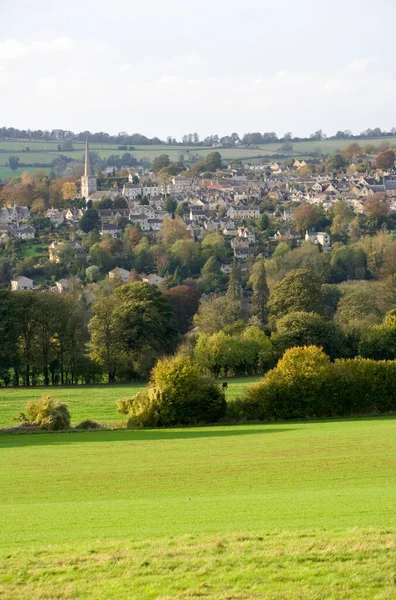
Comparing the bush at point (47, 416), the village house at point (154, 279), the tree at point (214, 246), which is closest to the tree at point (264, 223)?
the tree at point (214, 246)

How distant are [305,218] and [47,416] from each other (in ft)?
296

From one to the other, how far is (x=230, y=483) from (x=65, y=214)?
118722mm

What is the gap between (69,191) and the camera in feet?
515

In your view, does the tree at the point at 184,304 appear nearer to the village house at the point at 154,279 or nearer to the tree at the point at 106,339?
the village house at the point at 154,279

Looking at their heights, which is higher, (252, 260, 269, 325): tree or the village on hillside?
the village on hillside

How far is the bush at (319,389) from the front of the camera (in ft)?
127

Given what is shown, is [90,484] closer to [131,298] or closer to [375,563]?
[375,563]

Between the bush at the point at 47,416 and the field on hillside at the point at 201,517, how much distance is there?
3578mm

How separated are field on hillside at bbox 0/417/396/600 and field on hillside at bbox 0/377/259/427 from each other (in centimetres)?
835

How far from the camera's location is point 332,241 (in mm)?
114812

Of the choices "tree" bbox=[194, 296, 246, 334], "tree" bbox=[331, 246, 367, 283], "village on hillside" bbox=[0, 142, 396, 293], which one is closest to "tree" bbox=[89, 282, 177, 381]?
"tree" bbox=[194, 296, 246, 334]

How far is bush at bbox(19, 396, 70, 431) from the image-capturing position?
35.9m

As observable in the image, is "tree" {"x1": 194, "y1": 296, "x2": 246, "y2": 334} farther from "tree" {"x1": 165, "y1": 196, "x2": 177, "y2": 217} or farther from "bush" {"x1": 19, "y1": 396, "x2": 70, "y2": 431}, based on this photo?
"tree" {"x1": 165, "y1": 196, "x2": 177, "y2": 217}

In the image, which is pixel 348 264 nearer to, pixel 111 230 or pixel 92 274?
pixel 92 274
